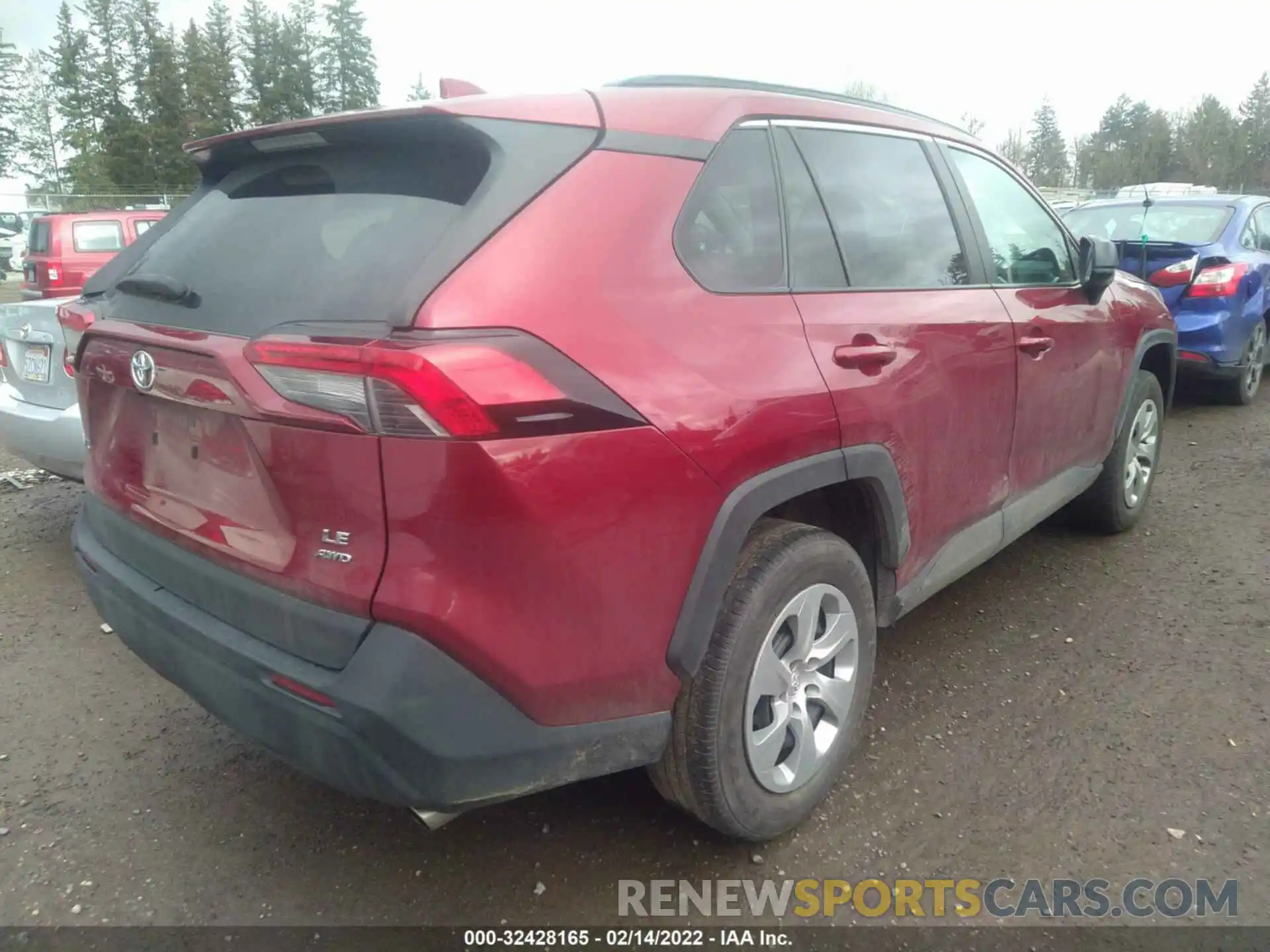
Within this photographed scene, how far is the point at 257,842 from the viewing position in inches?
98.3

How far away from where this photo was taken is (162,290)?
2158mm

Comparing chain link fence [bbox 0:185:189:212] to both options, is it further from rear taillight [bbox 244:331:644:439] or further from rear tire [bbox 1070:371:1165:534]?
rear taillight [bbox 244:331:644:439]

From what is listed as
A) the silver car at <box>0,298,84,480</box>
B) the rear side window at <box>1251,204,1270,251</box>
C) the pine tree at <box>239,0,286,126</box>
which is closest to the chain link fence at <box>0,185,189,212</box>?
the pine tree at <box>239,0,286,126</box>

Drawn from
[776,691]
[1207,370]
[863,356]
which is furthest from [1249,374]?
[776,691]

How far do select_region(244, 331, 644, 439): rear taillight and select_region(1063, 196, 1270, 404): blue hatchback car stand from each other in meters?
5.83

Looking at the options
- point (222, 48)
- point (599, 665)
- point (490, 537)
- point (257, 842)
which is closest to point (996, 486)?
point (599, 665)

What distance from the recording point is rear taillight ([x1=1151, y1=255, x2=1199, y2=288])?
670cm

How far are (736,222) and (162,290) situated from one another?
1368 mm

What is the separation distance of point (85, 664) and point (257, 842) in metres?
1.47

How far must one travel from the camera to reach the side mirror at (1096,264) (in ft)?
12.1

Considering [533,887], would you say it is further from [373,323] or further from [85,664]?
[85,664]

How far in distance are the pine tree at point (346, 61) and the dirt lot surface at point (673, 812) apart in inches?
2345

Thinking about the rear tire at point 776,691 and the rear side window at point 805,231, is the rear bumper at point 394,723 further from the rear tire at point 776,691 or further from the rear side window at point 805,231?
the rear side window at point 805,231

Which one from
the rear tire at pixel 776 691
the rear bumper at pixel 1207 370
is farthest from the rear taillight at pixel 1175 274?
the rear tire at pixel 776 691
